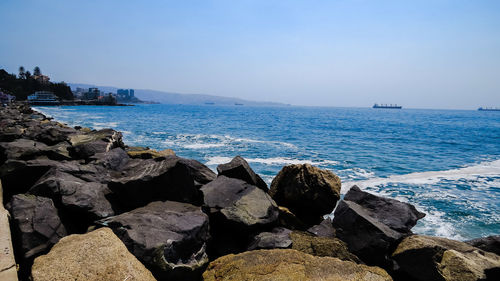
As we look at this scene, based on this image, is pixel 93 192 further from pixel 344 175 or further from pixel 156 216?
pixel 344 175

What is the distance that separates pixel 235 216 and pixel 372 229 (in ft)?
8.23

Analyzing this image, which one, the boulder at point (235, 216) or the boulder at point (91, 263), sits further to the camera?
the boulder at point (235, 216)

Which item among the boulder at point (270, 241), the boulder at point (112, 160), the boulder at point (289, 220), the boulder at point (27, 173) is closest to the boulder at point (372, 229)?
the boulder at point (289, 220)

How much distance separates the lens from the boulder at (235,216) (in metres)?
5.16

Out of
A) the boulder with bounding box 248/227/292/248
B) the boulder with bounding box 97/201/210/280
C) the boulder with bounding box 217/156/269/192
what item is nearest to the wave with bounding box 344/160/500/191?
the boulder with bounding box 217/156/269/192

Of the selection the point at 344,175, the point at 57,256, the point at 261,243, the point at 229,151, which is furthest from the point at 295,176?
the point at 229,151

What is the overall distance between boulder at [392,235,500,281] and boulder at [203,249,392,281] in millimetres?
1168

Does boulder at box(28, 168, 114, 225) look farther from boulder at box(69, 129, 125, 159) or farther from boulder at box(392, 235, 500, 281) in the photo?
boulder at box(392, 235, 500, 281)

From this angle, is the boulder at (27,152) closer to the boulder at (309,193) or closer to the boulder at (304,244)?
the boulder at (309,193)

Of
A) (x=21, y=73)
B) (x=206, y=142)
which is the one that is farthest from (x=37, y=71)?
(x=206, y=142)

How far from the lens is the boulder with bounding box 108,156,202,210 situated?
209 inches

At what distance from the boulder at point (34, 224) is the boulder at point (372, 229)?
481cm

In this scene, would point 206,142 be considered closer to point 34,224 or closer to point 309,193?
point 309,193

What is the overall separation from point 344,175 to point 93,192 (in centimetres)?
1246
